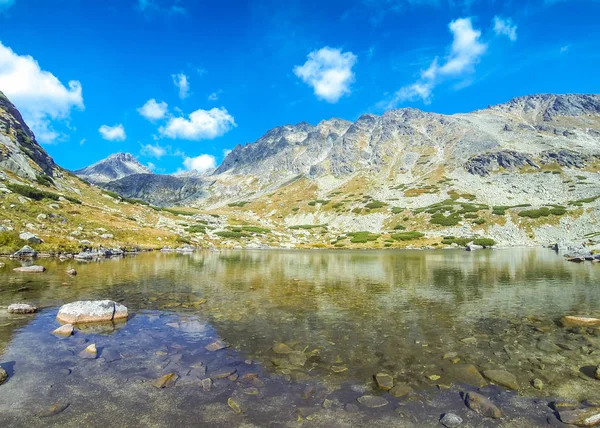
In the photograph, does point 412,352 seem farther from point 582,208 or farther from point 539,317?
point 582,208

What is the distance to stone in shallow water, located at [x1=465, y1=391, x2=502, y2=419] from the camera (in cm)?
775

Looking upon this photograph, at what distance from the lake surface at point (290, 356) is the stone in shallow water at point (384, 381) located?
200 mm

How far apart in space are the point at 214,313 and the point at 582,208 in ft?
379

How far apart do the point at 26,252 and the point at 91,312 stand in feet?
117

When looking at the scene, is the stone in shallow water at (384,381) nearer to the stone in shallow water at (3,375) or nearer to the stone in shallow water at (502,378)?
the stone in shallow water at (502,378)

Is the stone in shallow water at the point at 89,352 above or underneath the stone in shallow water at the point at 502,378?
underneath

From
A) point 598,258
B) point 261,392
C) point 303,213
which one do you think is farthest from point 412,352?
point 303,213

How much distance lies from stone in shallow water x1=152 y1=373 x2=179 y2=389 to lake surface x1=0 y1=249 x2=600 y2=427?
0.49ft

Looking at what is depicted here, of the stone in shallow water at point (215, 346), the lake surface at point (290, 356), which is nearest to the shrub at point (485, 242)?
the lake surface at point (290, 356)

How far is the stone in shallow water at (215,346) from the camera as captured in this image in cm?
1193

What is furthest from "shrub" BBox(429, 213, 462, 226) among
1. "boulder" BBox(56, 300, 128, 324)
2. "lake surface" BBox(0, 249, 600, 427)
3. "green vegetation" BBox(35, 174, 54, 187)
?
"green vegetation" BBox(35, 174, 54, 187)

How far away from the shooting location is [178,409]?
25.5ft

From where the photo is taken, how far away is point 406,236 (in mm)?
98000

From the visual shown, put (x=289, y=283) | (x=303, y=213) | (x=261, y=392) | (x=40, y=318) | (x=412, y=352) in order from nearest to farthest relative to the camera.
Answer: (x=261, y=392) → (x=412, y=352) → (x=40, y=318) → (x=289, y=283) → (x=303, y=213)
